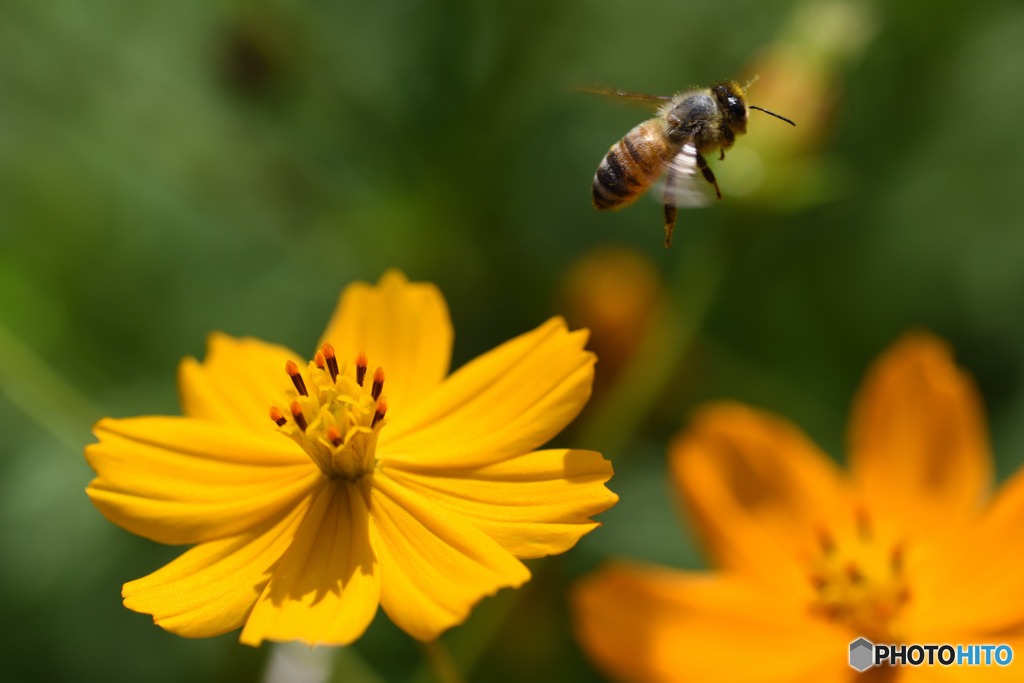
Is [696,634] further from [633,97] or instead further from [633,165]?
[633,97]

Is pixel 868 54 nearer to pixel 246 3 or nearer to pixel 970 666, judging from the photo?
pixel 246 3

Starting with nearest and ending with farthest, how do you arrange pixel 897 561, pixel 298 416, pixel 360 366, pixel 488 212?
pixel 298 416, pixel 360 366, pixel 897 561, pixel 488 212

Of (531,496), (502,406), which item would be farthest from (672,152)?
(531,496)

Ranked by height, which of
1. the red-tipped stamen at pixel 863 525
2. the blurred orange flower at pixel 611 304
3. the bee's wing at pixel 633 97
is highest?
the blurred orange flower at pixel 611 304

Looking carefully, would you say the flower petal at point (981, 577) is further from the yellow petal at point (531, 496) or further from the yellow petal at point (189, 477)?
A: the yellow petal at point (189, 477)

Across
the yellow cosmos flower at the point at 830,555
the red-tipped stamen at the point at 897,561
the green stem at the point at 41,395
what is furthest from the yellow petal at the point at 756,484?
the green stem at the point at 41,395

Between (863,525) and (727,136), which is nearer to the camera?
(727,136)
